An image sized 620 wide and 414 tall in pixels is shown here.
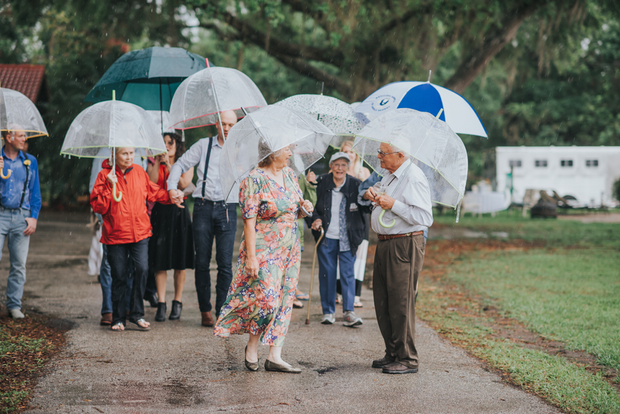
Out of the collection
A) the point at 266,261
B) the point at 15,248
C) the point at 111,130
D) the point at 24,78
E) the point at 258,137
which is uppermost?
the point at 24,78

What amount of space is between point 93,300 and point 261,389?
3.87m

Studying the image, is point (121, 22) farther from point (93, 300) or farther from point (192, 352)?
point (192, 352)

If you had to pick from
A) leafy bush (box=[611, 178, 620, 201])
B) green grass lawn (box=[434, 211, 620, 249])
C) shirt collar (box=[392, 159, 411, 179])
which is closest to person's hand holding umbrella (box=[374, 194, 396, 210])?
shirt collar (box=[392, 159, 411, 179])

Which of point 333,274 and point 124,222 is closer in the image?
point 124,222

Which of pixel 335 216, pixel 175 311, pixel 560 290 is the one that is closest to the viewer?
pixel 175 311

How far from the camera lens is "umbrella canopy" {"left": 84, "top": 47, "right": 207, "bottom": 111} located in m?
6.21

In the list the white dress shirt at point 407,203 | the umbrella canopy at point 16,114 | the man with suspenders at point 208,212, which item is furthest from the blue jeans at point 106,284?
the white dress shirt at point 407,203

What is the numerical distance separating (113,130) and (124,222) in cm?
87

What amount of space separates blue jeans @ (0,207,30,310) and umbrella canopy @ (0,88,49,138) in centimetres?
85

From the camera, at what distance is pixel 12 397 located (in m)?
3.88

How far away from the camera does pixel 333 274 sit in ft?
21.6

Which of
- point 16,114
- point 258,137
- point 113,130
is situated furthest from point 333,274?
point 16,114

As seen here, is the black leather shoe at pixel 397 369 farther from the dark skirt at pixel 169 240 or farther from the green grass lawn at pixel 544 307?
the dark skirt at pixel 169 240

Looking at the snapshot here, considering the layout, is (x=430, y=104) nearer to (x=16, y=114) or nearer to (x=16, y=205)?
Result: (x=16, y=114)
